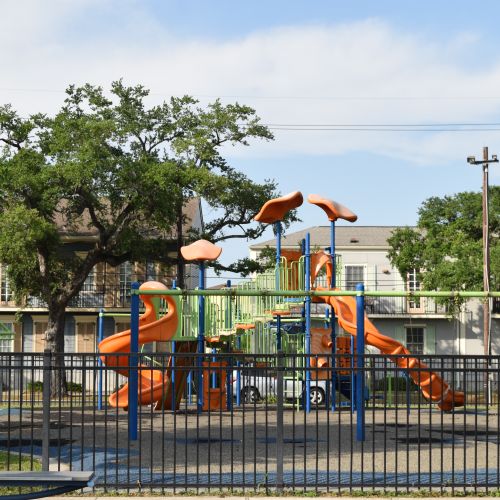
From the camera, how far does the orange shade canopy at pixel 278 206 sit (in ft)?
79.5

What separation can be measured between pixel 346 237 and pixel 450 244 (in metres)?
10.2

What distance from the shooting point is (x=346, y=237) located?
5259 centimetres

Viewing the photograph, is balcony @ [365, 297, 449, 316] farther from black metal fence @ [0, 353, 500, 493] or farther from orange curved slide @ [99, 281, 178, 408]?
orange curved slide @ [99, 281, 178, 408]

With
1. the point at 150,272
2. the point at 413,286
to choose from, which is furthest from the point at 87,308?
the point at 413,286

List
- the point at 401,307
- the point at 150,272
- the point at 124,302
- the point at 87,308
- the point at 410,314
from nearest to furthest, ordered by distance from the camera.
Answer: the point at 87,308 < the point at 150,272 < the point at 124,302 < the point at 410,314 < the point at 401,307

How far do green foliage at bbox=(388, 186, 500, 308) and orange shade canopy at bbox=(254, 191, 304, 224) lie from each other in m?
17.2

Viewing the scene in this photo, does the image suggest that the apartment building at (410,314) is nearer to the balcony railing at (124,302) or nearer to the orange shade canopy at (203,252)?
the balcony railing at (124,302)

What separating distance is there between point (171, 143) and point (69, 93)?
4004 mm

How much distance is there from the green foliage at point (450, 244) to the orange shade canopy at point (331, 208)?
1667 centimetres

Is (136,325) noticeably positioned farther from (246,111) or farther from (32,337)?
Result: (32,337)

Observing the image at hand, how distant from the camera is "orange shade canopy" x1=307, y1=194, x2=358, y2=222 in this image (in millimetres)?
24219

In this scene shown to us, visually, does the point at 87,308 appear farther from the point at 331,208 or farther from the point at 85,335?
the point at 331,208

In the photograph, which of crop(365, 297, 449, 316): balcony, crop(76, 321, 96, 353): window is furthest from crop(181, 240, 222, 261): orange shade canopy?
crop(365, 297, 449, 316): balcony

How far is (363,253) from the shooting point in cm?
5056
